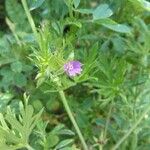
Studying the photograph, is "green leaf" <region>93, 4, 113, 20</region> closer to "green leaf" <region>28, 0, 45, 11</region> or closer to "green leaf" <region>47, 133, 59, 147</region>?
"green leaf" <region>28, 0, 45, 11</region>

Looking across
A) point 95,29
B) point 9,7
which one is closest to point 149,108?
point 95,29

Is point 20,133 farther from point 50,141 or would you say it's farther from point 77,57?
point 77,57

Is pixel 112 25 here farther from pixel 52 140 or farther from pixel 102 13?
pixel 52 140

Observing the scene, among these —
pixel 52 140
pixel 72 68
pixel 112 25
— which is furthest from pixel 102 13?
pixel 52 140

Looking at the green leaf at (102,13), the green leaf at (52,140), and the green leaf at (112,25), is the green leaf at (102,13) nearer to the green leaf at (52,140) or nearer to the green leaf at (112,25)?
the green leaf at (112,25)

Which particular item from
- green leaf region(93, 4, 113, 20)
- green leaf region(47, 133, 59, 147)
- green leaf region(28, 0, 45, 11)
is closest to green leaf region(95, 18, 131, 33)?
green leaf region(93, 4, 113, 20)

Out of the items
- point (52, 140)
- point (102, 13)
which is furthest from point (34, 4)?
point (52, 140)

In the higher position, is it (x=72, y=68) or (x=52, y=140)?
(x=72, y=68)

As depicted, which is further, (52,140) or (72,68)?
(52,140)

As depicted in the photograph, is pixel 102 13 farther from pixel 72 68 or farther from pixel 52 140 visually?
pixel 52 140

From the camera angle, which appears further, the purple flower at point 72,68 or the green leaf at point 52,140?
the green leaf at point 52,140

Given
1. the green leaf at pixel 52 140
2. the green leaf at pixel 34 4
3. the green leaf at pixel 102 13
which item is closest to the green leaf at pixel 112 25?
the green leaf at pixel 102 13
